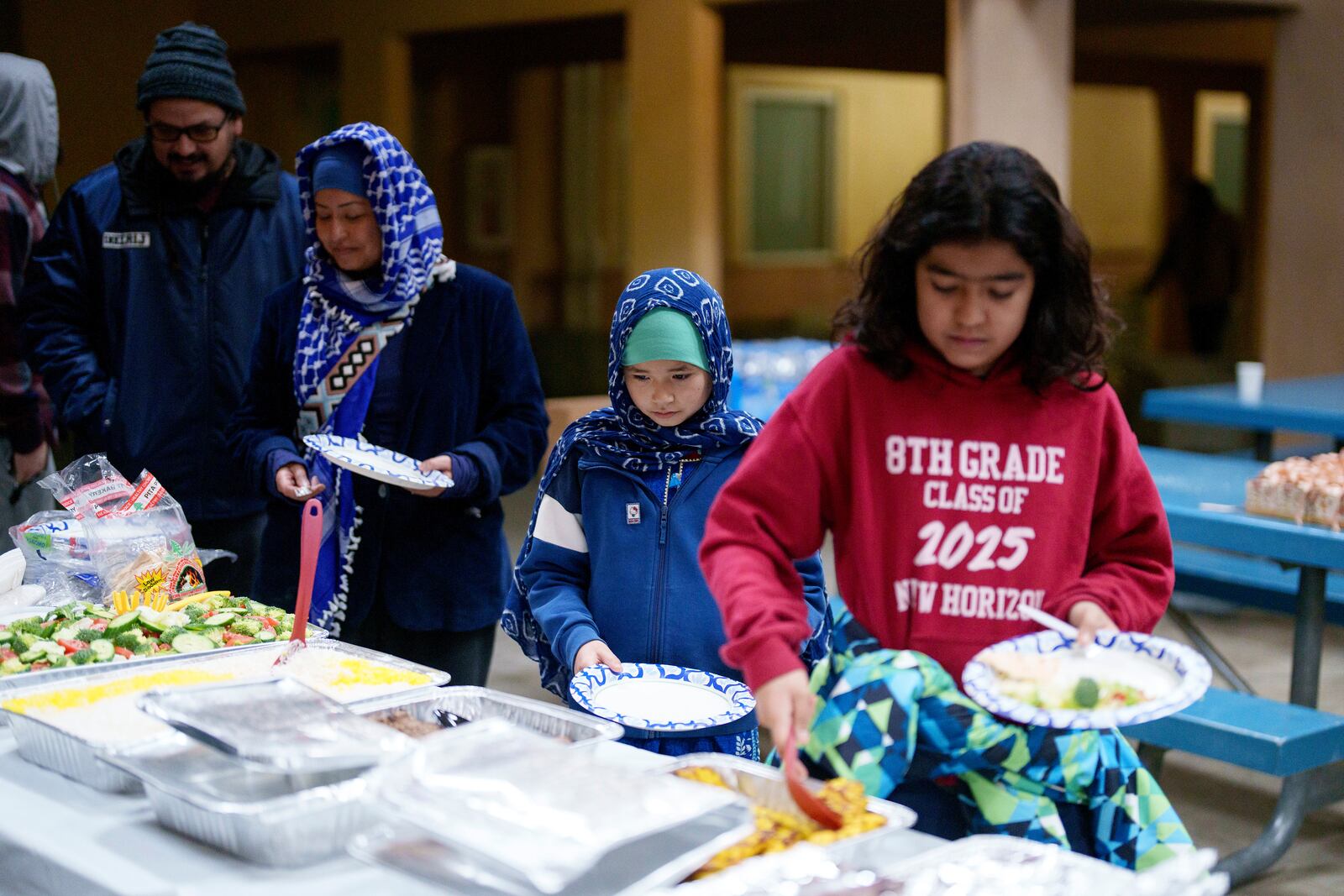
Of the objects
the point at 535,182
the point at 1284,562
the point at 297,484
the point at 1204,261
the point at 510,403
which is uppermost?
the point at 535,182

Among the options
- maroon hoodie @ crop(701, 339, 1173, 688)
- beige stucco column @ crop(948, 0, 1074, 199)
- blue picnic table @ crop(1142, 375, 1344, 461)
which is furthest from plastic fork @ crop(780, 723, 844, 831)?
beige stucco column @ crop(948, 0, 1074, 199)

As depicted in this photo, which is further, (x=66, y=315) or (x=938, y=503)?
(x=66, y=315)

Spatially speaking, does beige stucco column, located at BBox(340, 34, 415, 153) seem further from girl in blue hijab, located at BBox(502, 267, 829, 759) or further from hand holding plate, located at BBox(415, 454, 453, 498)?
girl in blue hijab, located at BBox(502, 267, 829, 759)

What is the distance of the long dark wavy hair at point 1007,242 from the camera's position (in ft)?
5.25

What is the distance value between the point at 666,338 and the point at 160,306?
1.57m

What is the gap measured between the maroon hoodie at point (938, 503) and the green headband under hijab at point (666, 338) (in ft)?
2.45

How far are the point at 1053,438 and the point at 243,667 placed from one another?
4.11 feet

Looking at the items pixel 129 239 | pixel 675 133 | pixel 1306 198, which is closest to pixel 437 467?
pixel 129 239

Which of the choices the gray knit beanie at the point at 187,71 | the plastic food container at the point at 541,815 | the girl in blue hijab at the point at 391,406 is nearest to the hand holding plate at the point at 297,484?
the girl in blue hijab at the point at 391,406

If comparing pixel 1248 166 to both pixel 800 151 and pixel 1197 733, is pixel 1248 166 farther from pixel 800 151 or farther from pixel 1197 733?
pixel 1197 733

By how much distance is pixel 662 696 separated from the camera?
7.39 ft

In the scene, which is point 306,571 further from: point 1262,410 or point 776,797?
point 1262,410

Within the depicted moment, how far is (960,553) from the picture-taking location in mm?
1651

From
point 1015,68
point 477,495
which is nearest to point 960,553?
point 477,495
